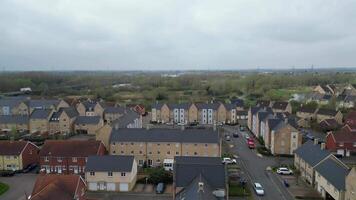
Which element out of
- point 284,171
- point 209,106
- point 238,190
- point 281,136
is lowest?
point 238,190

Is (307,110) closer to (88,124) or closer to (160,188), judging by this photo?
(88,124)

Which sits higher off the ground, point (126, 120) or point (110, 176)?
point (126, 120)

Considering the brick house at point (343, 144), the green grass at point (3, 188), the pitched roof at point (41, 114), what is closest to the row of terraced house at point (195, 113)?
the pitched roof at point (41, 114)

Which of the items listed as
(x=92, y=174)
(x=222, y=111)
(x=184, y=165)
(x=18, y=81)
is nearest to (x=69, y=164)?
(x=92, y=174)

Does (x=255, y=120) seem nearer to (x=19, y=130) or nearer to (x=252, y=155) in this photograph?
(x=252, y=155)

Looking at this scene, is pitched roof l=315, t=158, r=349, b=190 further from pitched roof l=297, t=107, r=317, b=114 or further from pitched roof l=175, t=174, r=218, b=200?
pitched roof l=297, t=107, r=317, b=114

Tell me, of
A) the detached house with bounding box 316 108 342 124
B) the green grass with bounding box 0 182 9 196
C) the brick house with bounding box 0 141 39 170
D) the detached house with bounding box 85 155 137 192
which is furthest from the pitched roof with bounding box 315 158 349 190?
the detached house with bounding box 316 108 342 124

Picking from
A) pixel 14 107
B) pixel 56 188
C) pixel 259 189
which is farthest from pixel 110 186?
pixel 14 107
